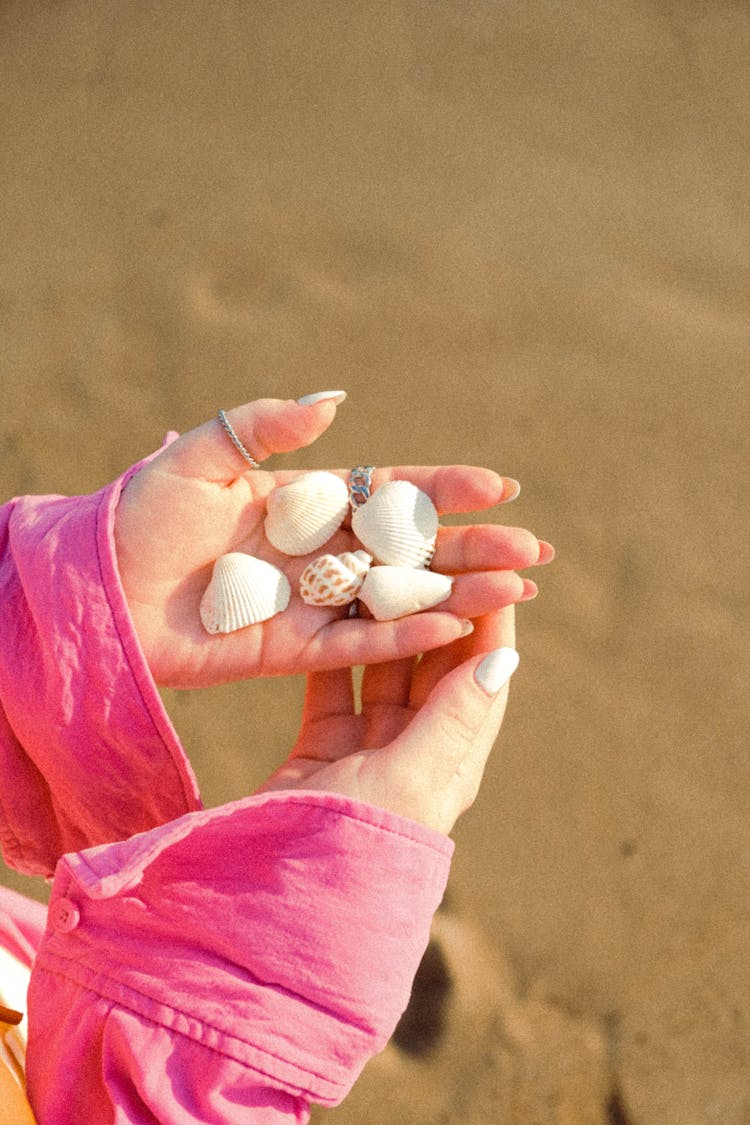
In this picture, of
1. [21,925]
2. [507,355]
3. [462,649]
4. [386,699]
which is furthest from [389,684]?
[507,355]

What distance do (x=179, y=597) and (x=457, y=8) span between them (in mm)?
2186

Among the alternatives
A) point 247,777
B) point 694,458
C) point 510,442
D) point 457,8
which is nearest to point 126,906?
point 247,777

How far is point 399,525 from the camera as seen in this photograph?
66.1 inches

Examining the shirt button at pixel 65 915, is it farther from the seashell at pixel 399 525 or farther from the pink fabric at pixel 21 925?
the seashell at pixel 399 525

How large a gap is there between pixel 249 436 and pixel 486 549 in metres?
0.44

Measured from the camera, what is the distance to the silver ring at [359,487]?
6.03 feet

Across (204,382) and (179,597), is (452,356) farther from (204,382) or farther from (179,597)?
(179,597)

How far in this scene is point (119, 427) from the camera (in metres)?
2.55

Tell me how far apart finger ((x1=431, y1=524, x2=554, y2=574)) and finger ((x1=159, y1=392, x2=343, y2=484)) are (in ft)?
0.99

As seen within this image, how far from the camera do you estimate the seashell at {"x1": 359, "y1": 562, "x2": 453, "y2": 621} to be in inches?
63.9

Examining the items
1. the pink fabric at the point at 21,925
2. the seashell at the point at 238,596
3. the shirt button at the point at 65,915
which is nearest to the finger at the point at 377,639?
the seashell at the point at 238,596

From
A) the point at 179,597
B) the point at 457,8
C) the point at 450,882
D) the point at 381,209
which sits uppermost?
the point at 457,8

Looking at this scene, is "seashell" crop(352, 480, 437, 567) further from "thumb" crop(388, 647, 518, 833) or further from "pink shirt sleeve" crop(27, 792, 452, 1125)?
"pink shirt sleeve" crop(27, 792, 452, 1125)

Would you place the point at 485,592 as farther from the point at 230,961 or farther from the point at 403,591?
the point at 230,961
